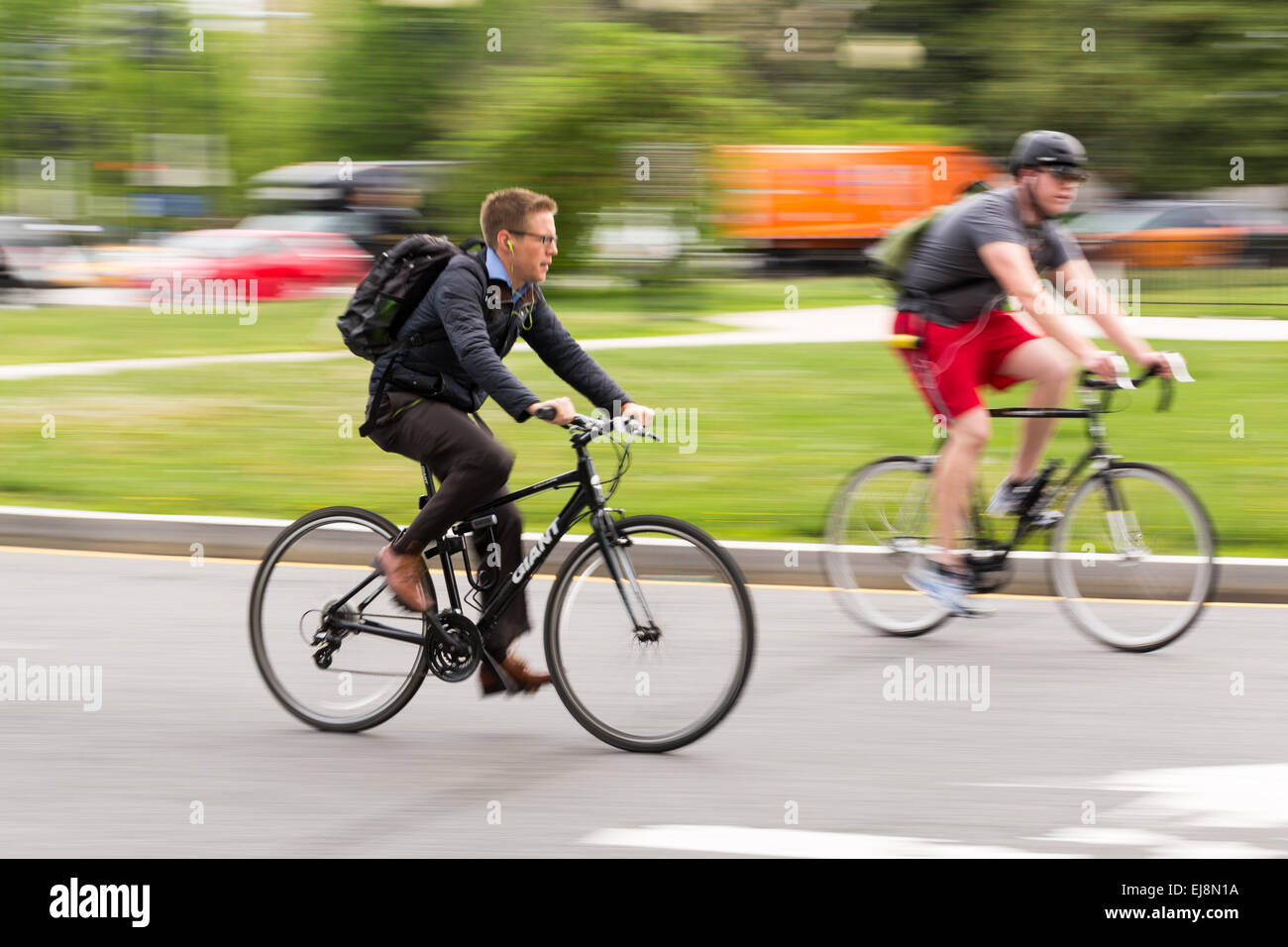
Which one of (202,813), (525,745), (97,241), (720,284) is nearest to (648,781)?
(525,745)

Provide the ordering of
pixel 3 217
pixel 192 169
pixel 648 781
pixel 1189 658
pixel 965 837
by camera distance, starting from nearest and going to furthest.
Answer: pixel 965 837 < pixel 648 781 < pixel 1189 658 < pixel 3 217 < pixel 192 169

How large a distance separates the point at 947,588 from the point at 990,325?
106 cm

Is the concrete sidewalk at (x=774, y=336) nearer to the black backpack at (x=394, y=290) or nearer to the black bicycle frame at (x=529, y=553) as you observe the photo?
the black bicycle frame at (x=529, y=553)

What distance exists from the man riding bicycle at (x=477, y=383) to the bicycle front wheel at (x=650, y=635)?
0.27 metres

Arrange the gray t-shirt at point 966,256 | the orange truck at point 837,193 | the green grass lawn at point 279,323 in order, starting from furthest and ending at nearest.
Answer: the orange truck at point 837,193 < the green grass lawn at point 279,323 < the gray t-shirt at point 966,256

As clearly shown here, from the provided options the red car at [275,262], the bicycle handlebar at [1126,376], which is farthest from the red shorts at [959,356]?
the red car at [275,262]

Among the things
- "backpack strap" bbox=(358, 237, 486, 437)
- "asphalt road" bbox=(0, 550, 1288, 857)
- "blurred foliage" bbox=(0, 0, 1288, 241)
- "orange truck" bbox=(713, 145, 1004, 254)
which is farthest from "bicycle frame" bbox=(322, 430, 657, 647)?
"orange truck" bbox=(713, 145, 1004, 254)

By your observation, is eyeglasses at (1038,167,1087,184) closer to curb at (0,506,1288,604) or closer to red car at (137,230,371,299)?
curb at (0,506,1288,604)

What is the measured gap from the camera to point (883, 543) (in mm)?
6852

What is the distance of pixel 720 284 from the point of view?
23.2m

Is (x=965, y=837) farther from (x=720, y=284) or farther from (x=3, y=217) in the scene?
(x=3, y=217)

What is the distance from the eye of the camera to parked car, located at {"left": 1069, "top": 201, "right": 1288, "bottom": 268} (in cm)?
2447

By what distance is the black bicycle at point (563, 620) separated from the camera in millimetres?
4992

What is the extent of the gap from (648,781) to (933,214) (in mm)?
2837
